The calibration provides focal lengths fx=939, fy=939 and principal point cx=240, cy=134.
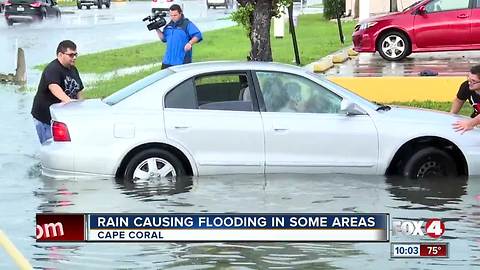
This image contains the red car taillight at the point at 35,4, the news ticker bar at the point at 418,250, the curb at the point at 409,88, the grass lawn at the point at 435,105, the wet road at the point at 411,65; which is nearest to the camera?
the news ticker bar at the point at 418,250

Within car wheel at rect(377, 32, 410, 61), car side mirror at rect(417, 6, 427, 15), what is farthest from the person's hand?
car side mirror at rect(417, 6, 427, 15)

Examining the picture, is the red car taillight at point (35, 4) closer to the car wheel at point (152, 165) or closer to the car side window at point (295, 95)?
the car side window at point (295, 95)

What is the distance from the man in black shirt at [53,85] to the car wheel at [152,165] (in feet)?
5.11

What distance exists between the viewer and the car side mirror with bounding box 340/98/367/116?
8.98 metres

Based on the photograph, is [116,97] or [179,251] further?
[116,97]

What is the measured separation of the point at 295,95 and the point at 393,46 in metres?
11.4

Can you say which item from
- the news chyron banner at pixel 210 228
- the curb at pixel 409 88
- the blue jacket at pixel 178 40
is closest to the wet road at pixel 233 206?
the news chyron banner at pixel 210 228

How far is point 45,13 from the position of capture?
160ft

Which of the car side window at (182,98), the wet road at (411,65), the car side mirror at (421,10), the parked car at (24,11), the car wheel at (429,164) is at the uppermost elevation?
the parked car at (24,11)

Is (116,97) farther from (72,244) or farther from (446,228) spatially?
(446,228)

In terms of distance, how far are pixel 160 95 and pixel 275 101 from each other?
1.13 meters

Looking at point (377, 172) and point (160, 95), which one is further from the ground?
point (160, 95)

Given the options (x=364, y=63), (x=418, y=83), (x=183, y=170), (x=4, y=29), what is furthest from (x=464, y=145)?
(x=4, y=29)

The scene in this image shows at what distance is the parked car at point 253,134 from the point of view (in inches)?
353
